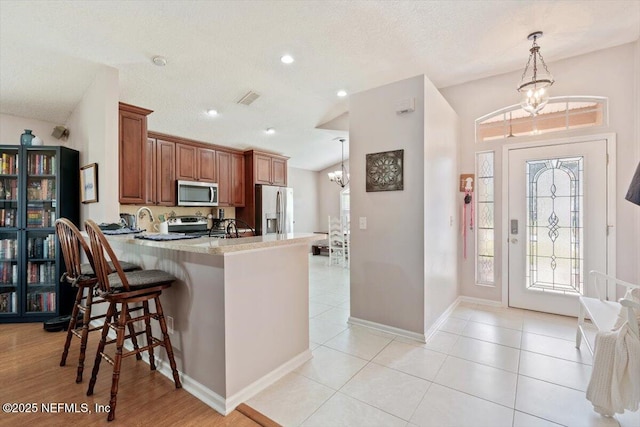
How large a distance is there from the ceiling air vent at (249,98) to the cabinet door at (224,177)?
1.53m

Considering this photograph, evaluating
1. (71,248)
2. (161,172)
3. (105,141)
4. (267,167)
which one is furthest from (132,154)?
(267,167)

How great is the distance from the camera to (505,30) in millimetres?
2771

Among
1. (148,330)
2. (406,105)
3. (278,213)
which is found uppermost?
(406,105)

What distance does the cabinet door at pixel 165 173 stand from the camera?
15.2 ft

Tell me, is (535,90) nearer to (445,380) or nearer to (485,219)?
(485,219)

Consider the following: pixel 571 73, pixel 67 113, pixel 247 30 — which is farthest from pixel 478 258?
pixel 67 113

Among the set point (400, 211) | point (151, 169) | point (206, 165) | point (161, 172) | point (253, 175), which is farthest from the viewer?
point (253, 175)

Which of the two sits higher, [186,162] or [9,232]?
[186,162]

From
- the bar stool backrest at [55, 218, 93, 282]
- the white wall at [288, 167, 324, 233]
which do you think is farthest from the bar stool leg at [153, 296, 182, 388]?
the white wall at [288, 167, 324, 233]

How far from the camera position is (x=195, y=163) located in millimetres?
→ 5145

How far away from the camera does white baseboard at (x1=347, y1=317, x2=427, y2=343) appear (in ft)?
8.98

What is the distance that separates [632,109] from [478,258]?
2177 millimetres

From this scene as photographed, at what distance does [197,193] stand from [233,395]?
12.9 ft

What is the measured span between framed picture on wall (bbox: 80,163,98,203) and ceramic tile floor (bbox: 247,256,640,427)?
2.76 meters
